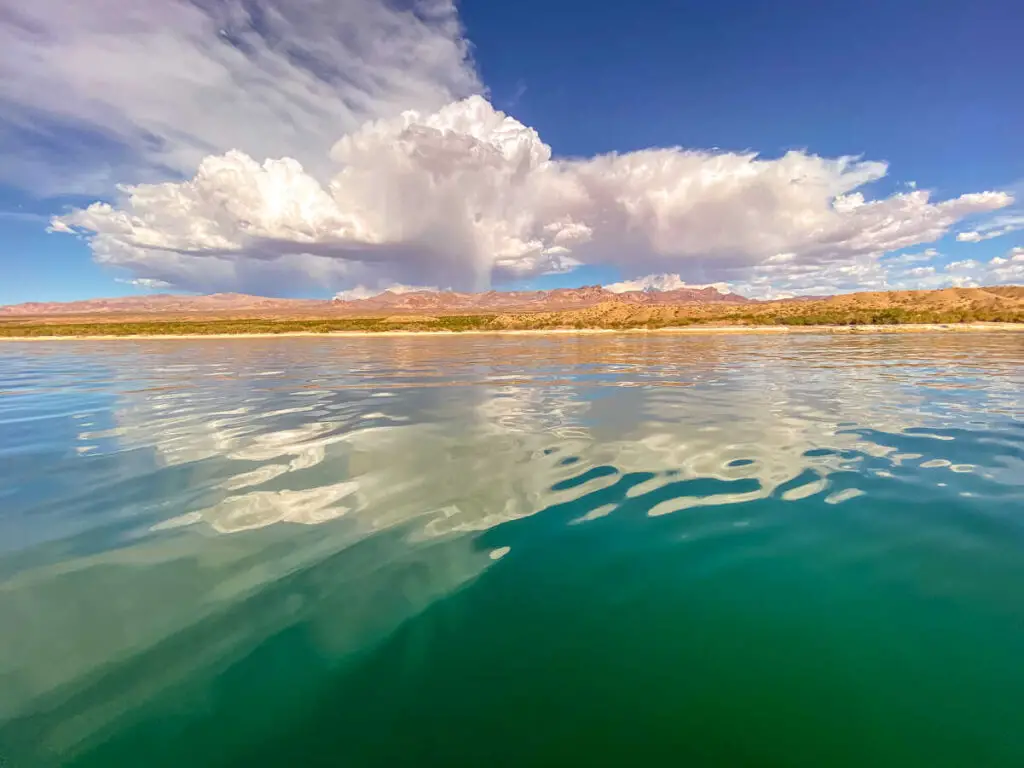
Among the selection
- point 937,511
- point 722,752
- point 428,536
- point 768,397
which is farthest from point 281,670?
point 768,397

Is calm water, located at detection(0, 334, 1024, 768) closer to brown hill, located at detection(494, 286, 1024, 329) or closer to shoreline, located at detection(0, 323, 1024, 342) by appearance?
shoreline, located at detection(0, 323, 1024, 342)

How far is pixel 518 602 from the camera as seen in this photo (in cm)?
484

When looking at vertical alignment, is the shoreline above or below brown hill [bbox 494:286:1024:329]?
below

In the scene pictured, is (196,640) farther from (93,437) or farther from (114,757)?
(93,437)

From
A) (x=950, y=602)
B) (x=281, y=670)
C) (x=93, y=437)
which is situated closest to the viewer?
(x=281, y=670)

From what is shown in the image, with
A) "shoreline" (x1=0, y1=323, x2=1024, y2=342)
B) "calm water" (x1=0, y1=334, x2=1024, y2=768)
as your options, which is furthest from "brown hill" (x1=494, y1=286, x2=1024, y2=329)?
"calm water" (x1=0, y1=334, x2=1024, y2=768)

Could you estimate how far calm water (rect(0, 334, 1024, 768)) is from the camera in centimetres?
338

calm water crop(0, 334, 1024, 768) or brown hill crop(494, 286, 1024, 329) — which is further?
brown hill crop(494, 286, 1024, 329)

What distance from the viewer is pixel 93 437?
39.9ft

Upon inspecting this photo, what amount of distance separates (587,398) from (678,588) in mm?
12730

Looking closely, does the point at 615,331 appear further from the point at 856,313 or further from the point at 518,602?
the point at 518,602

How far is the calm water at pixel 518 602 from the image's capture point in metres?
3.38

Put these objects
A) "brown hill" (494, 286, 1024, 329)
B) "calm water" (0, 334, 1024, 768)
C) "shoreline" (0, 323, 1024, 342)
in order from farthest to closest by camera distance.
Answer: "brown hill" (494, 286, 1024, 329) → "shoreline" (0, 323, 1024, 342) → "calm water" (0, 334, 1024, 768)

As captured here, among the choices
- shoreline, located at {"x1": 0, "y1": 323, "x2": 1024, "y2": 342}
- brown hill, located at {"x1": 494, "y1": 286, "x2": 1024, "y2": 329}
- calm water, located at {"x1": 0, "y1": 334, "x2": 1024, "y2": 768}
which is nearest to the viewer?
calm water, located at {"x1": 0, "y1": 334, "x2": 1024, "y2": 768}
